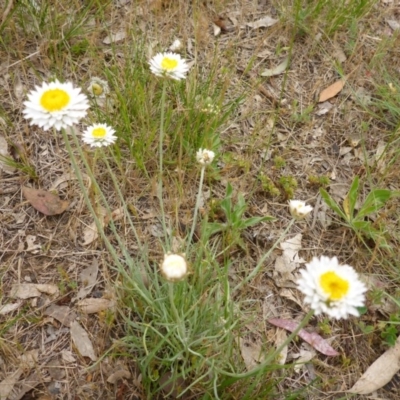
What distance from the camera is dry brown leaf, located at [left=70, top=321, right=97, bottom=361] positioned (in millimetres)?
1523

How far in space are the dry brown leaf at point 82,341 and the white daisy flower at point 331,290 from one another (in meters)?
0.82

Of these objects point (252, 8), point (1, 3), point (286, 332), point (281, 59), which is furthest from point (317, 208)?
point (1, 3)

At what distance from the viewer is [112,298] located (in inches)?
63.4

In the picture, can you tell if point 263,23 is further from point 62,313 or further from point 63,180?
point 62,313

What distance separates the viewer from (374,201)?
1888 mm

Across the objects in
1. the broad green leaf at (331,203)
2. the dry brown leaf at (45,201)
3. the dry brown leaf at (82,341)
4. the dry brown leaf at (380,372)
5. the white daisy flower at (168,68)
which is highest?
the white daisy flower at (168,68)

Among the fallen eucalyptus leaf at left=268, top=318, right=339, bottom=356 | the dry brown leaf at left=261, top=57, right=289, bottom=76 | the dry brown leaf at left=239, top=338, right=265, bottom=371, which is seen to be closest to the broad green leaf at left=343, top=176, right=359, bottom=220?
the fallen eucalyptus leaf at left=268, top=318, right=339, bottom=356

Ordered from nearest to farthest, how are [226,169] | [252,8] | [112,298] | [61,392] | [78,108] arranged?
1. [78,108]
2. [61,392]
3. [112,298]
4. [226,169]
5. [252,8]

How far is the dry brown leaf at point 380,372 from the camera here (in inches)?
62.6

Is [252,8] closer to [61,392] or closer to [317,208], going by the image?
[317,208]

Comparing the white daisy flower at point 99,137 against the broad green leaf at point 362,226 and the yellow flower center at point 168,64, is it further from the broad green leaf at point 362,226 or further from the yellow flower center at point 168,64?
the broad green leaf at point 362,226

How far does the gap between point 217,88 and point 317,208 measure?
28.9 inches

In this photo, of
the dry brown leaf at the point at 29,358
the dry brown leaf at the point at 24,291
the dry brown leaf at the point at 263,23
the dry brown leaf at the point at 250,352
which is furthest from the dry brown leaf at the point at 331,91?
the dry brown leaf at the point at 29,358

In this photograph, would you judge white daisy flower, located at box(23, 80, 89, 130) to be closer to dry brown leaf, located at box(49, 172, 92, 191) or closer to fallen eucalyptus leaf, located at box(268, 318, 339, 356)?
dry brown leaf, located at box(49, 172, 92, 191)
